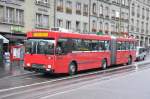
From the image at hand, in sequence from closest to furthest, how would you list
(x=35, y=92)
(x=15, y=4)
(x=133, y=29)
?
(x=35, y=92)
(x=15, y=4)
(x=133, y=29)

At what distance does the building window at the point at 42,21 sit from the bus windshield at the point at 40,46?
21.8 m

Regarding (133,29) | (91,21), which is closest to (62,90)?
(91,21)

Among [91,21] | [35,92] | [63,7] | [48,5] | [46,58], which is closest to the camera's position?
[35,92]

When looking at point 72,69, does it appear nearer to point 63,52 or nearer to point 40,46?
point 63,52

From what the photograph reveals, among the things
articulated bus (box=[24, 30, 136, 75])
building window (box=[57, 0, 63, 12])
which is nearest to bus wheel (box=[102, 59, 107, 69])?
articulated bus (box=[24, 30, 136, 75])

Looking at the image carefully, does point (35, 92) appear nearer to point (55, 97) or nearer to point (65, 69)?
point (55, 97)

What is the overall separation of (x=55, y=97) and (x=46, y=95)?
0.60 metres

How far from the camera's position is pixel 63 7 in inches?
1895

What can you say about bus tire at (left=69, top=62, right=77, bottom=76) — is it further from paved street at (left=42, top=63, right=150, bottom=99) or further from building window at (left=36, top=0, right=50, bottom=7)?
building window at (left=36, top=0, right=50, bottom=7)

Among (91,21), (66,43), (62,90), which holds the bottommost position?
(62,90)

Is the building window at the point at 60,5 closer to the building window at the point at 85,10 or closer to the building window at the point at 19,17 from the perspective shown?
the building window at the point at 85,10

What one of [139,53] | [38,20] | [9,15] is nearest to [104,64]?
[9,15]

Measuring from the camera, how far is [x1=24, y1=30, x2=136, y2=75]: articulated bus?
20.4 m

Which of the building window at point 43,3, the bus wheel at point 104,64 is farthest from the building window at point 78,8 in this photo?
the bus wheel at point 104,64
